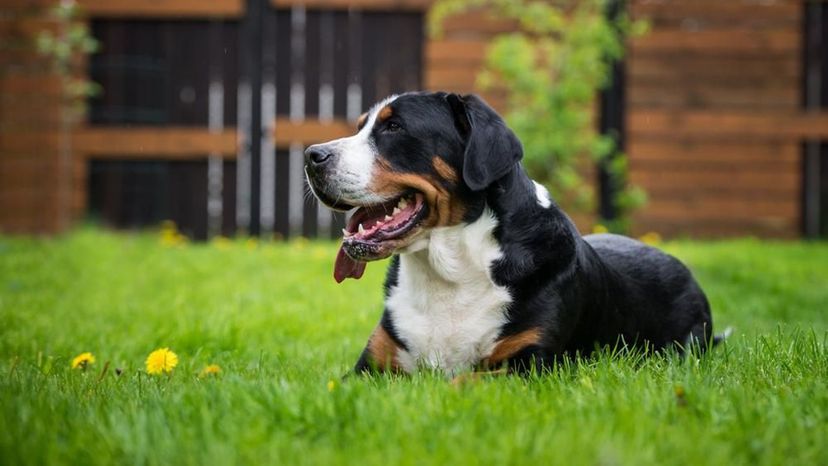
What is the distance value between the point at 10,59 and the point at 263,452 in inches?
290

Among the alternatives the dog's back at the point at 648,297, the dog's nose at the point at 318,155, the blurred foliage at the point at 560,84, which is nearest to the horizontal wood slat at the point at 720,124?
the blurred foliage at the point at 560,84

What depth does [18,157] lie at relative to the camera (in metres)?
8.07

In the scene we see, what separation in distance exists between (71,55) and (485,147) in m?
6.26

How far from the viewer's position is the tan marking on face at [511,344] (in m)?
2.87

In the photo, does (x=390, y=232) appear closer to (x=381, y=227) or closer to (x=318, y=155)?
(x=381, y=227)

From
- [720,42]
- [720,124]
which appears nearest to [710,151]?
[720,124]

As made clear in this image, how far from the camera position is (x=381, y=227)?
9.82ft

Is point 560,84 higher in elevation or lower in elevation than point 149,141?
higher

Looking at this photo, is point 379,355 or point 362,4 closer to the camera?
point 379,355

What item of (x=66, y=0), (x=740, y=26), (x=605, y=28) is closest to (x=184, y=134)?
(x=66, y=0)

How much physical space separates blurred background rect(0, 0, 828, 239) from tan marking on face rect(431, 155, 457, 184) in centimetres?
494

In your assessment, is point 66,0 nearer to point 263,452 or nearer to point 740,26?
point 740,26

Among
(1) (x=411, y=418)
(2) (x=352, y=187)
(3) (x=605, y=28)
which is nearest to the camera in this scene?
(1) (x=411, y=418)

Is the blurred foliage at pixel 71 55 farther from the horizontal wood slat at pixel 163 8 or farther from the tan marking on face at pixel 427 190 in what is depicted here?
the tan marking on face at pixel 427 190
